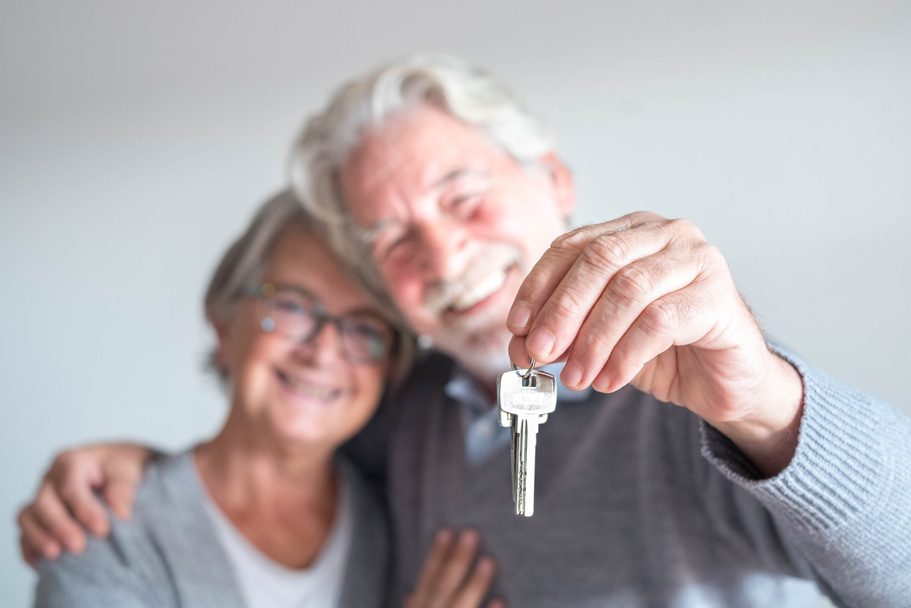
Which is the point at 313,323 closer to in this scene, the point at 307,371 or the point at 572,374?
the point at 307,371

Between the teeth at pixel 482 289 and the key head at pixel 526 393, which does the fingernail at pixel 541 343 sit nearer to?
the key head at pixel 526 393

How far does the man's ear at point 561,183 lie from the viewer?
823 mm

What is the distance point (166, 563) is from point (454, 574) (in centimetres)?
37

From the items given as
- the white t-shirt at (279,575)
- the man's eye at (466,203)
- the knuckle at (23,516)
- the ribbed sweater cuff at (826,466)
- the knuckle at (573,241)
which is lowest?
the white t-shirt at (279,575)

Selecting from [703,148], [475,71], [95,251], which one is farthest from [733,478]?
[95,251]

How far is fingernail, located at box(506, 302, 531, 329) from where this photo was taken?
0.42 m

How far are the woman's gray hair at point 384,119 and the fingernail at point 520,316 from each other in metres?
0.44

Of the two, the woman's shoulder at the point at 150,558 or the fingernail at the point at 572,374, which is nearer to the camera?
the fingernail at the point at 572,374

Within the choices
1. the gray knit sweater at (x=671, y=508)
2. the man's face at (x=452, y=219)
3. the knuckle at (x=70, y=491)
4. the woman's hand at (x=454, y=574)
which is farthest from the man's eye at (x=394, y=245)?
the knuckle at (x=70, y=491)

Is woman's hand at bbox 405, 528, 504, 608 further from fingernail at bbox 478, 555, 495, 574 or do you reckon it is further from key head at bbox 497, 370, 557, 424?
key head at bbox 497, 370, 557, 424

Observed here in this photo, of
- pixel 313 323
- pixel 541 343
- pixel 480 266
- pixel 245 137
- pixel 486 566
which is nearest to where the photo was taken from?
pixel 541 343

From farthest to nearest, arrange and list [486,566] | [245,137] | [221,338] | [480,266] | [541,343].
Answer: [245,137] → [221,338] → [486,566] → [480,266] → [541,343]

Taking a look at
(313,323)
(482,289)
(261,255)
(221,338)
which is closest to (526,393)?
(482,289)

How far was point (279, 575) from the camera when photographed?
2.88 ft
